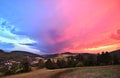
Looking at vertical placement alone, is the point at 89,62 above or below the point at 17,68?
above

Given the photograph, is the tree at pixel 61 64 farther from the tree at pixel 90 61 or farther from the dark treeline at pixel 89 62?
the tree at pixel 90 61

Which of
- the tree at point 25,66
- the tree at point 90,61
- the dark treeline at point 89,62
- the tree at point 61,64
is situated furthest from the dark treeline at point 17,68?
the tree at point 90,61

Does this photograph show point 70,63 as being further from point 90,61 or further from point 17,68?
point 17,68

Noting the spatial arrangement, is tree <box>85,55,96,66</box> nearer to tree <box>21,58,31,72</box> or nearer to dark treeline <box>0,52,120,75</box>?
dark treeline <box>0,52,120,75</box>

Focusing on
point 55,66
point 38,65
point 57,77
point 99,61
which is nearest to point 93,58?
point 99,61

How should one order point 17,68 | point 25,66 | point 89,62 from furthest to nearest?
point 89,62 < point 25,66 < point 17,68

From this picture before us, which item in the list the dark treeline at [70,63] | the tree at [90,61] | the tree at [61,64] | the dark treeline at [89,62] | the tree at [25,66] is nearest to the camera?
the tree at [25,66]

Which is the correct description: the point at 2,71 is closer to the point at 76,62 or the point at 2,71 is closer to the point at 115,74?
the point at 76,62

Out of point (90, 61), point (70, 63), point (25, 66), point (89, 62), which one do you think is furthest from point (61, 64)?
point (25, 66)

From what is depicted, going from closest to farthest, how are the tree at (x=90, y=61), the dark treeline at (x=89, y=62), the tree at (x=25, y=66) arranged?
the tree at (x=25, y=66)
the dark treeline at (x=89, y=62)
the tree at (x=90, y=61)

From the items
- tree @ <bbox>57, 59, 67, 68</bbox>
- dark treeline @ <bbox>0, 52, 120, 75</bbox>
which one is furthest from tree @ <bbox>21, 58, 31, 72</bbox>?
tree @ <bbox>57, 59, 67, 68</bbox>

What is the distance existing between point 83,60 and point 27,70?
71.4 ft

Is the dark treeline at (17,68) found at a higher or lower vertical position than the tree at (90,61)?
lower

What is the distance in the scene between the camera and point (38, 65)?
77688mm
